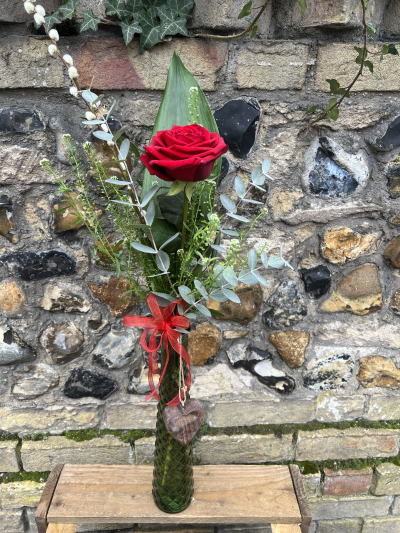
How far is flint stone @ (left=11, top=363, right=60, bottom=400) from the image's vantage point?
4.09 feet

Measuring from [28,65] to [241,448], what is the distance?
4.20 feet

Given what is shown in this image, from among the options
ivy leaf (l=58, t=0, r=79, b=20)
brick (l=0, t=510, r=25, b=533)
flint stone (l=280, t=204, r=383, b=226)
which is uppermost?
ivy leaf (l=58, t=0, r=79, b=20)

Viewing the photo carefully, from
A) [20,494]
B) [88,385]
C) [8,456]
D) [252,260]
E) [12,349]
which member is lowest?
[20,494]

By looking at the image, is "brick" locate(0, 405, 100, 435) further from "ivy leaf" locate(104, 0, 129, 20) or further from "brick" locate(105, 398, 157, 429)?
"ivy leaf" locate(104, 0, 129, 20)

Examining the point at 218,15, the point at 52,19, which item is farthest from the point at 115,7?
the point at 218,15

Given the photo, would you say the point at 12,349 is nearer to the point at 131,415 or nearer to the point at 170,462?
the point at 131,415

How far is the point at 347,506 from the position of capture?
56.8 inches

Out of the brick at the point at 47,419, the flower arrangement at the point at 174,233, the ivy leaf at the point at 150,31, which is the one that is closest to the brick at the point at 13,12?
the flower arrangement at the point at 174,233

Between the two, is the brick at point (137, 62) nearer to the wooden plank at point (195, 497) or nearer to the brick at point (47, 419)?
the brick at point (47, 419)

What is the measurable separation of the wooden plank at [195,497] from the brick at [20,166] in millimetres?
837

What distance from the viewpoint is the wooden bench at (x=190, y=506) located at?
1.06 meters

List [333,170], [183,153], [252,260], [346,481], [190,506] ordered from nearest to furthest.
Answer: [183,153], [252,260], [190,506], [333,170], [346,481]

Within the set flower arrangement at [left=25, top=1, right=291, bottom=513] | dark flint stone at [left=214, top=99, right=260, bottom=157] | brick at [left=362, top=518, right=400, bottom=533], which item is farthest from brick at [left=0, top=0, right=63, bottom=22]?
brick at [left=362, top=518, right=400, bottom=533]

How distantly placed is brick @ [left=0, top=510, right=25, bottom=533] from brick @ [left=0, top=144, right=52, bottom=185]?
1.05 meters
